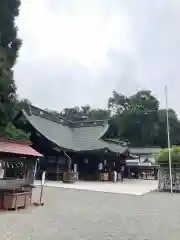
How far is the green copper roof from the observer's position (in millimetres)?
26359

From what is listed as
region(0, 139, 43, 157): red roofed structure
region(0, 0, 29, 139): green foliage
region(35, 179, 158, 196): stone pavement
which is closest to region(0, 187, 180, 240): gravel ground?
region(0, 139, 43, 157): red roofed structure

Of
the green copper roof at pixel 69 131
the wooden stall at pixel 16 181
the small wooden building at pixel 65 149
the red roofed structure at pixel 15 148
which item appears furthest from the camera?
the green copper roof at pixel 69 131

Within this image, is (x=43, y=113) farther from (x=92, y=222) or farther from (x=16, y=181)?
(x=92, y=222)

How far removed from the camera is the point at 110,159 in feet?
96.4

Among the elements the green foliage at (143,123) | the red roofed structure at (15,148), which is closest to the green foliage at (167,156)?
the red roofed structure at (15,148)

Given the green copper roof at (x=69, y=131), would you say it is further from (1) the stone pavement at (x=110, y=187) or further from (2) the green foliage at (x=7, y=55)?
(2) the green foliage at (x=7, y=55)

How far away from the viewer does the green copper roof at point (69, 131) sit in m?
26.4

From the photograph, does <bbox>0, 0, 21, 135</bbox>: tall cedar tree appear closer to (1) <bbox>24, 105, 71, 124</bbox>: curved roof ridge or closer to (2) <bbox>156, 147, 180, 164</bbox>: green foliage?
Answer: (2) <bbox>156, 147, 180, 164</bbox>: green foliage

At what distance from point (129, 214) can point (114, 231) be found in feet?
8.61

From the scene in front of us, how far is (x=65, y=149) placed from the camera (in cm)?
2480

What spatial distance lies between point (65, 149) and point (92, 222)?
16794 mm

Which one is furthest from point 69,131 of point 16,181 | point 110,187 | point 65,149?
point 16,181

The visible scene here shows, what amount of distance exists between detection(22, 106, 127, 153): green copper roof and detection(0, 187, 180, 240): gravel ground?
46.8ft

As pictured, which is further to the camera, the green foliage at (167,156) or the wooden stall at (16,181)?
the green foliage at (167,156)
